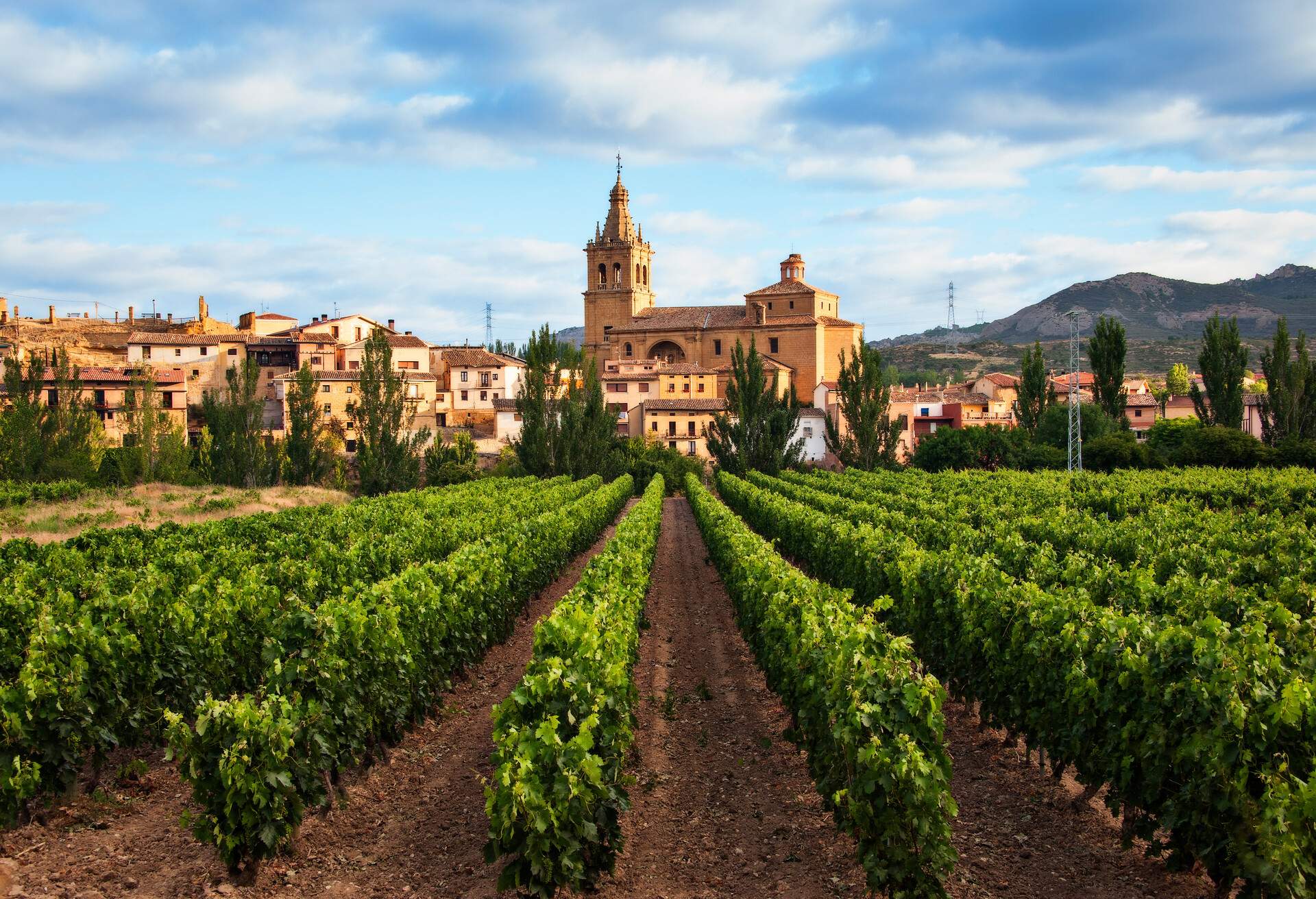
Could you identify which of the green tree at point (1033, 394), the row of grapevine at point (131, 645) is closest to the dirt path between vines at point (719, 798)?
the row of grapevine at point (131, 645)

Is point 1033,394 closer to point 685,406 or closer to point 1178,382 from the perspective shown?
point 685,406

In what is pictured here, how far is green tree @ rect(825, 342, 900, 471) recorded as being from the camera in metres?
61.9

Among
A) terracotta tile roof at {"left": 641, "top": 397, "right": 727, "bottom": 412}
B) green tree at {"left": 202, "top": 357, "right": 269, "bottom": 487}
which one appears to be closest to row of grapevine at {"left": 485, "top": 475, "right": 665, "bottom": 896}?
green tree at {"left": 202, "top": 357, "right": 269, "bottom": 487}

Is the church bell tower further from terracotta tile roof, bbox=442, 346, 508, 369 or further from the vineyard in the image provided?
the vineyard

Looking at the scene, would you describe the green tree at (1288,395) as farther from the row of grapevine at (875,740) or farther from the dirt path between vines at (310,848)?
the dirt path between vines at (310,848)

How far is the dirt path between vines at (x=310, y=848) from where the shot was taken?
8125mm

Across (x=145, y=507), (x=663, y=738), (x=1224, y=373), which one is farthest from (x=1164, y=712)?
(x=1224, y=373)

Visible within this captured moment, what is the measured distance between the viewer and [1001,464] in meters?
63.4

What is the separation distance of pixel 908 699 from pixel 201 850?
633 centimetres

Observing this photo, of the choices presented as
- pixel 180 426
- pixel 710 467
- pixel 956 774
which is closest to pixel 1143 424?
pixel 710 467

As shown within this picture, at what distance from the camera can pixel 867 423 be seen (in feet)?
203

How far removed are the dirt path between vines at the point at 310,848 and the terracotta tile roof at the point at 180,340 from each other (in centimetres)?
7708

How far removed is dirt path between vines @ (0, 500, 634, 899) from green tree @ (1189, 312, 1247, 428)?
63965 mm

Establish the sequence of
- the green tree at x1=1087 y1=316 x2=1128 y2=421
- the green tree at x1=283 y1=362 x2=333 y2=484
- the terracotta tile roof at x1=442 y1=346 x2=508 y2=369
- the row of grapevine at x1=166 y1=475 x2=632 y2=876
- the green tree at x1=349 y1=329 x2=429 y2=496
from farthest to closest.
A: the terracotta tile roof at x1=442 y1=346 x2=508 y2=369 < the green tree at x1=1087 y1=316 x2=1128 y2=421 < the green tree at x1=283 y1=362 x2=333 y2=484 < the green tree at x1=349 y1=329 x2=429 y2=496 < the row of grapevine at x1=166 y1=475 x2=632 y2=876
